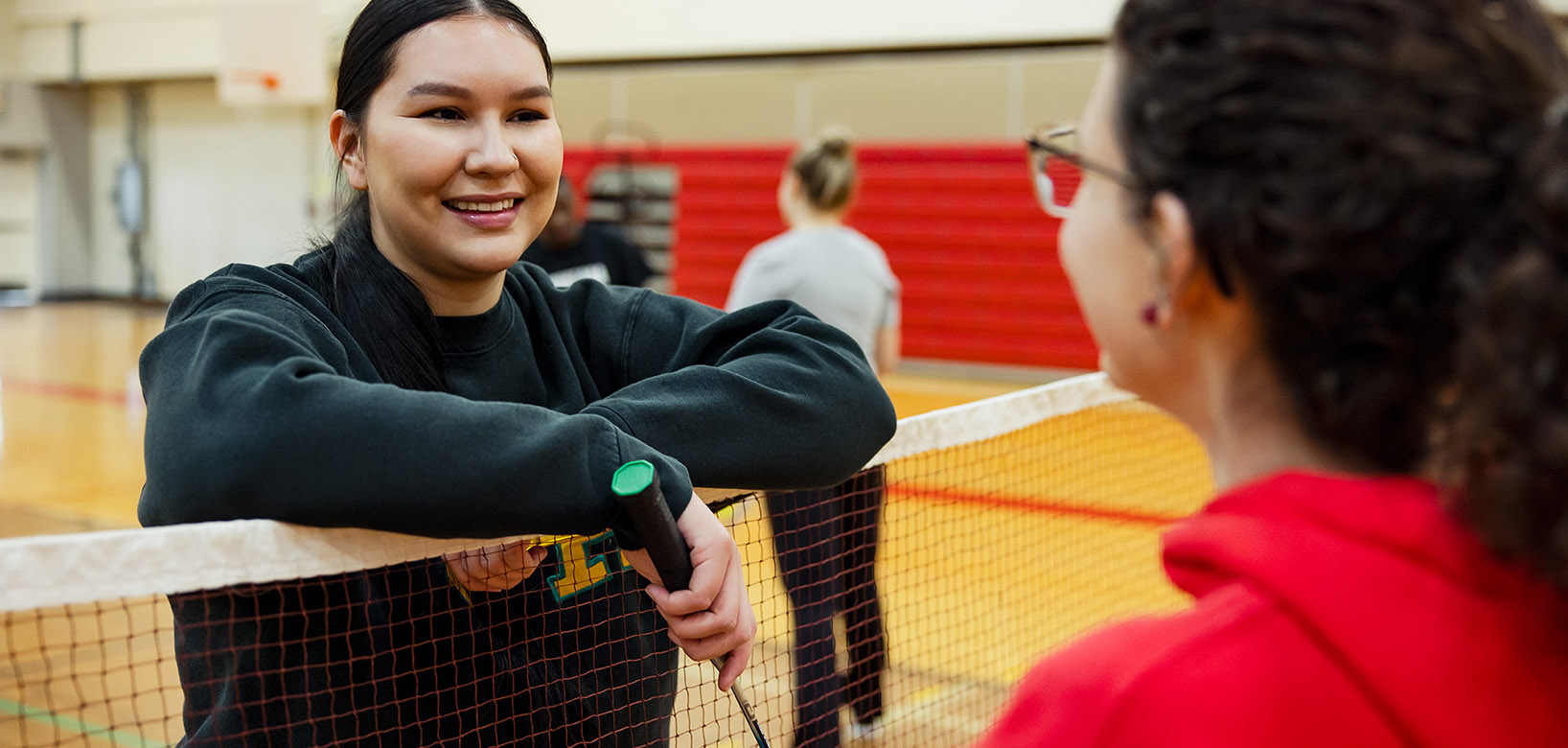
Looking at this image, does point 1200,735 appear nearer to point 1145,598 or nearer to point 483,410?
point 483,410

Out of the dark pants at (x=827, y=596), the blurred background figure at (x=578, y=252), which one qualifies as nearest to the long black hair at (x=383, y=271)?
the dark pants at (x=827, y=596)

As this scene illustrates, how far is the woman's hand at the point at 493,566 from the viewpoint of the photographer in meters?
1.31

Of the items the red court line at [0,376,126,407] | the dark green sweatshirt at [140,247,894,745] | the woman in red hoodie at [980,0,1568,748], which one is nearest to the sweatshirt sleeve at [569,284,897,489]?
the dark green sweatshirt at [140,247,894,745]

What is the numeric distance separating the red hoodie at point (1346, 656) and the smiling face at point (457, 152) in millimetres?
926

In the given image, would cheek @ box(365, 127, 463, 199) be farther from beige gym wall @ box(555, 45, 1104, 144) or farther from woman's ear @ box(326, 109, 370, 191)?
beige gym wall @ box(555, 45, 1104, 144)

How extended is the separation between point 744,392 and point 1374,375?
768 mm

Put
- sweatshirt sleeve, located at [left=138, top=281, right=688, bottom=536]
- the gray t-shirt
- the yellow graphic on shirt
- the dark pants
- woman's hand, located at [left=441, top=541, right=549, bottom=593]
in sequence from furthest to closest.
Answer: the gray t-shirt < the dark pants < the yellow graphic on shirt < woman's hand, located at [left=441, top=541, right=549, bottom=593] < sweatshirt sleeve, located at [left=138, top=281, right=688, bottom=536]

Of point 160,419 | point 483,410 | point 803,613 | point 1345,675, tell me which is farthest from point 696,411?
point 803,613

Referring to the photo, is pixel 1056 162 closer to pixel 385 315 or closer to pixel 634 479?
pixel 634 479

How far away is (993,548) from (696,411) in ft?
13.1

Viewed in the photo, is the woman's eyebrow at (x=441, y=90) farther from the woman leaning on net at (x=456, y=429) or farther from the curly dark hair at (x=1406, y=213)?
the curly dark hair at (x=1406, y=213)

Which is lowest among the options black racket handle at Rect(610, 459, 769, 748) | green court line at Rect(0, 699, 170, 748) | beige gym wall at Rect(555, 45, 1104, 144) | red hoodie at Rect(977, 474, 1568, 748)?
green court line at Rect(0, 699, 170, 748)

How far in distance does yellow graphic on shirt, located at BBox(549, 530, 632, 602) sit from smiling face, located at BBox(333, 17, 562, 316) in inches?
12.0

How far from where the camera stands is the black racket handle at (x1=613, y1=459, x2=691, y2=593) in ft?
3.62
